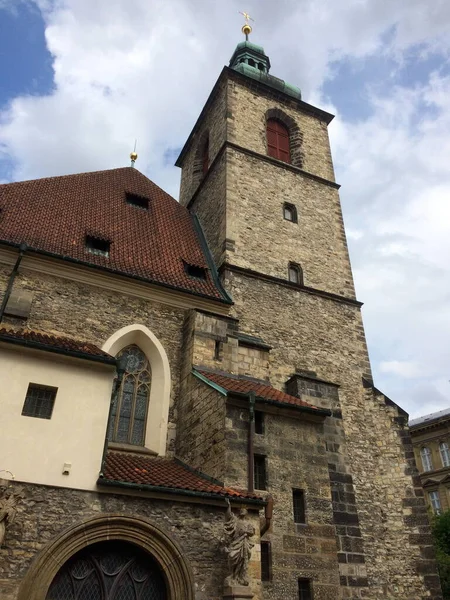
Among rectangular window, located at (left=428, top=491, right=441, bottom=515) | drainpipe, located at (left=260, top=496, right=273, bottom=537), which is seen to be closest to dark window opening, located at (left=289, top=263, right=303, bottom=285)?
drainpipe, located at (left=260, top=496, right=273, bottom=537)

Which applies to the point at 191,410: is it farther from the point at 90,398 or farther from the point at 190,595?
the point at 190,595

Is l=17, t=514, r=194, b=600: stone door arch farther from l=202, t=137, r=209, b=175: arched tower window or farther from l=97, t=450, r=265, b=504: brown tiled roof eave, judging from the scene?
l=202, t=137, r=209, b=175: arched tower window

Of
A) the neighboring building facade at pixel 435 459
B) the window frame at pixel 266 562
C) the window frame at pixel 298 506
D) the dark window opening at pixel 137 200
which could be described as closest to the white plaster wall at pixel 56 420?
the window frame at pixel 266 562

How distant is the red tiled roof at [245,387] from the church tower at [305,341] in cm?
38

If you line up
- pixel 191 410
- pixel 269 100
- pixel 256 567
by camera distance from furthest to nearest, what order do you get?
pixel 269 100 < pixel 191 410 < pixel 256 567

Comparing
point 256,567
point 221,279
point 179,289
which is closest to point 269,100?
point 221,279

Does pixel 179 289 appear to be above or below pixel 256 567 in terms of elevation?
above

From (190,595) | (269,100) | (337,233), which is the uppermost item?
(269,100)

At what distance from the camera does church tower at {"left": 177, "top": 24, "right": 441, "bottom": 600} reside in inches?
340

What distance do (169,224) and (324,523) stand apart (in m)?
8.83

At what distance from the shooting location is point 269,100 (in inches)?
730

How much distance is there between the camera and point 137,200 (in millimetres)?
14648

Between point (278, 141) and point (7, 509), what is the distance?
14908 millimetres

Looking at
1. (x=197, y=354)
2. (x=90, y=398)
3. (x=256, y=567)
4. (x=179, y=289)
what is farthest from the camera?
(x=179, y=289)
